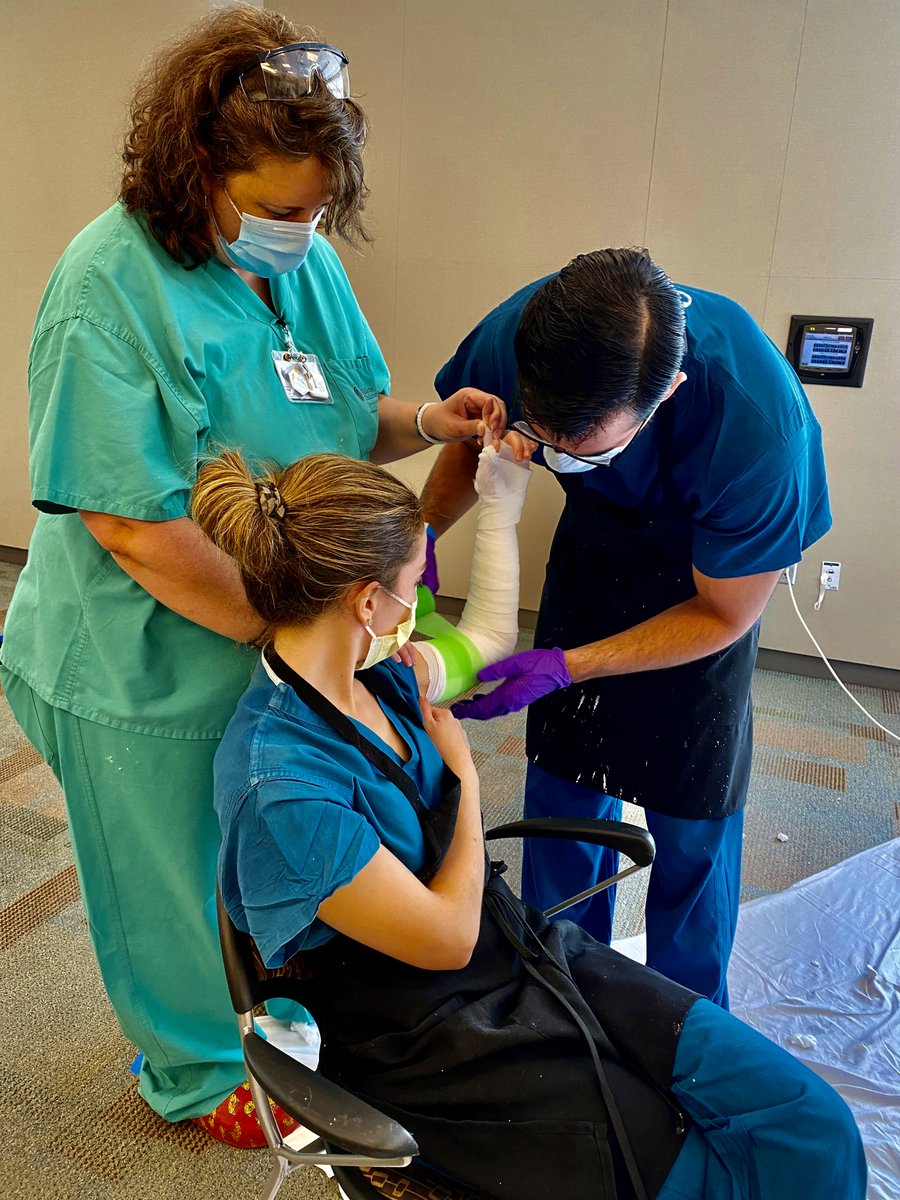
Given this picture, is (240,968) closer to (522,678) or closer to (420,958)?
(420,958)

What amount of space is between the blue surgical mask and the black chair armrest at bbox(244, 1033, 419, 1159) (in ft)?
3.07

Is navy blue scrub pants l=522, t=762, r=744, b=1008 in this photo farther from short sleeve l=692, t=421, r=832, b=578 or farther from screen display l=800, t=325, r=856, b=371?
screen display l=800, t=325, r=856, b=371

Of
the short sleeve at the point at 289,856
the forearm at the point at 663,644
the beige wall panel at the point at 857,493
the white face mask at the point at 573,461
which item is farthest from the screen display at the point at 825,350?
the short sleeve at the point at 289,856

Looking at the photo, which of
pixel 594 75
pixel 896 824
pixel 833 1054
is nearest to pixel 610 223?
pixel 594 75

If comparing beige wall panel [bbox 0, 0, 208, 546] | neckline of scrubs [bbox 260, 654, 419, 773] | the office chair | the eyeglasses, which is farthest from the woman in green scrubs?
beige wall panel [bbox 0, 0, 208, 546]

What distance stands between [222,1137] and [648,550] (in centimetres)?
121

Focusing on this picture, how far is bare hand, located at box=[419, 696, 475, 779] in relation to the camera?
45.3 inches

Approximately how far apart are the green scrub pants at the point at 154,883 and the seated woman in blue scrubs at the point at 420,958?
0.28 meters

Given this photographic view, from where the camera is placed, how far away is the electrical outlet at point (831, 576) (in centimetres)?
327

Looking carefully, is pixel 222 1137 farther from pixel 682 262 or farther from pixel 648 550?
pixel 682 262

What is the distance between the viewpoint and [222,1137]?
1.44m

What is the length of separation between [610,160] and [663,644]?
249cm

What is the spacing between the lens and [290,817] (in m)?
0.91

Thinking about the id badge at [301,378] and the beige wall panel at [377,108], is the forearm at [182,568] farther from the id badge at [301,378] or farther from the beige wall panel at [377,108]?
the beige wall panel at [377,108]
